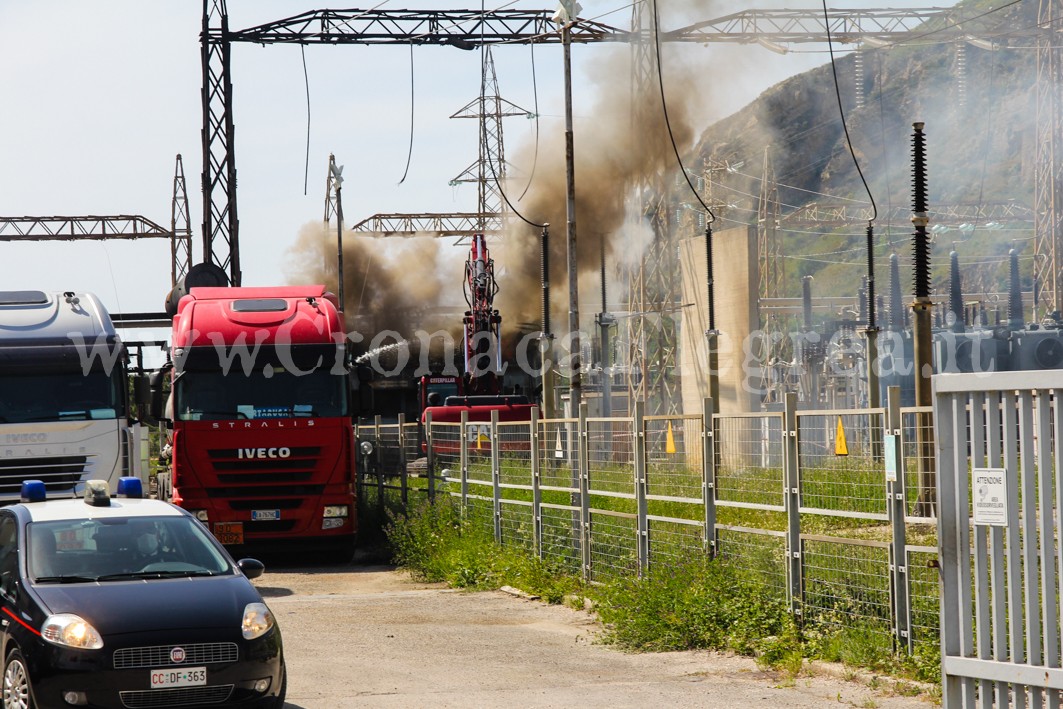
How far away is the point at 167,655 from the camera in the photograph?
27.0ft

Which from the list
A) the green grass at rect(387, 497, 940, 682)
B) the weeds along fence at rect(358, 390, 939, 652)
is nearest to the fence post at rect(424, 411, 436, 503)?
the weeds along fence at rect(358, 390, 939, 652)

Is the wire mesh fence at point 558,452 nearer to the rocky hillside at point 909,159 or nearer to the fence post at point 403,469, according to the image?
the fence post at point 403,469

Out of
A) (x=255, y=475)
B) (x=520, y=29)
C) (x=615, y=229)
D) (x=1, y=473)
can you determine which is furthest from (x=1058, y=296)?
(x=1, y=473)

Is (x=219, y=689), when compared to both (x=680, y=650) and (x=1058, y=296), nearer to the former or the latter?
(x=680, y=650)

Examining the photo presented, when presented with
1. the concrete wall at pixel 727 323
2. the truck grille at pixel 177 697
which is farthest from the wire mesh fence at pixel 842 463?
the concrete wall at pixel 727 323

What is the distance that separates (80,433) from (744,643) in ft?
34.5

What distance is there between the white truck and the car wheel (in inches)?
377

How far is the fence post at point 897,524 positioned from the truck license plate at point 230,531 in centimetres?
1164

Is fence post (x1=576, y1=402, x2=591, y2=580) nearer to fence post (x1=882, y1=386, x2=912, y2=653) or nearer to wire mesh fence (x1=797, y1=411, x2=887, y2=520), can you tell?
wire mesh fence (x1=797, y1=411, x2=887, y2=520)

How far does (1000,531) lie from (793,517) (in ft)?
16.8

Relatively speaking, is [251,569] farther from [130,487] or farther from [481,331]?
[481,331]

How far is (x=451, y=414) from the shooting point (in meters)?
35.8

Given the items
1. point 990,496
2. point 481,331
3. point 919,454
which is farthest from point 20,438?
point 481,331

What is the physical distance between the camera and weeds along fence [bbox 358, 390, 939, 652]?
9.52 metres
